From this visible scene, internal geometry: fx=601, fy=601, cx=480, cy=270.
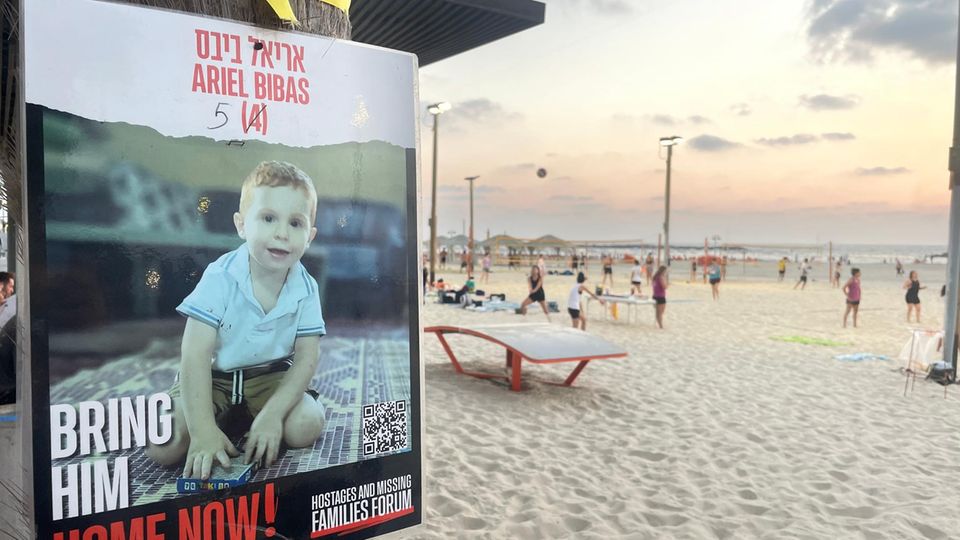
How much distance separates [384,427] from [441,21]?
3018mm

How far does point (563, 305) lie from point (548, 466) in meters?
12.5

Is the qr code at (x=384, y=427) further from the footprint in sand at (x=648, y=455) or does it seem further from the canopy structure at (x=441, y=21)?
the footprint in sand at (x=648, y=455)

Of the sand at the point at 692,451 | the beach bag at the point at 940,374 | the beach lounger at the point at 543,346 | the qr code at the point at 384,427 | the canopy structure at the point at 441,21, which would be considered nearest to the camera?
the qr code at the point at 384,427

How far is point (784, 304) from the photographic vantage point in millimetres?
18734

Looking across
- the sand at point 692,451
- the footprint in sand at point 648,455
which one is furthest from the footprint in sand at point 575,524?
the footprint in sand at point 648,455

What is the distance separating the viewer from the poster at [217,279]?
1.36 m

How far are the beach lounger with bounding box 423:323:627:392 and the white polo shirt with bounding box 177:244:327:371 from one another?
451 cm

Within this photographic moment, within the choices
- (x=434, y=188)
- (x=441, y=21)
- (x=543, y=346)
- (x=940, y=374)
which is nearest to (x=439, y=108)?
(x=434, y=188)

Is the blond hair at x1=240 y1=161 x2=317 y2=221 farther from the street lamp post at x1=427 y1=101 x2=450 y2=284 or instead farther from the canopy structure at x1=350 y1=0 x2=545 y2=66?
the street lamp post at x1=427 y1=101 x2=450 y2=284

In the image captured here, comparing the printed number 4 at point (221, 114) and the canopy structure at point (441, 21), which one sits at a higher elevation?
the canopy structure at point (441, 21)

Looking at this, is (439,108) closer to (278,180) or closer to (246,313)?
(278,180)

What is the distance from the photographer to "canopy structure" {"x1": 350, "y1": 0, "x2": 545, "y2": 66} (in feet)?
12.3

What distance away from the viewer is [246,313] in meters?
1.60

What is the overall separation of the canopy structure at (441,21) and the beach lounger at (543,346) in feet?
10.4
